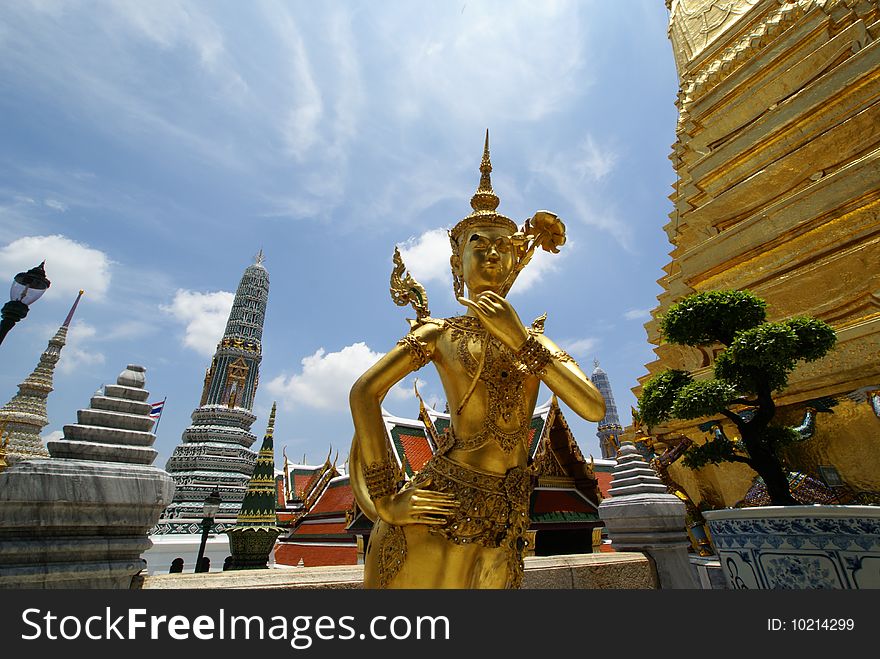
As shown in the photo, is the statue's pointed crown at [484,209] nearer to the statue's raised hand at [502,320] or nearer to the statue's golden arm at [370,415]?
the statue's raised hand at [502,320]

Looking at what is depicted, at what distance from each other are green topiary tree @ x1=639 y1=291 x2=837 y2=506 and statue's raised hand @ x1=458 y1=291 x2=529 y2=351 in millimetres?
1989

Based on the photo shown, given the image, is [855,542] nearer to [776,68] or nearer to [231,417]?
[776,68]

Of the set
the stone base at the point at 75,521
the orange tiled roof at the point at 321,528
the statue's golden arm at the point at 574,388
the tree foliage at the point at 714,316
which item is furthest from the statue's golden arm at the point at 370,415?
the orange tiled roof at the point at 321,528

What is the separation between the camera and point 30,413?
1958cm

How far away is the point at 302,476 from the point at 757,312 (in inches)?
770

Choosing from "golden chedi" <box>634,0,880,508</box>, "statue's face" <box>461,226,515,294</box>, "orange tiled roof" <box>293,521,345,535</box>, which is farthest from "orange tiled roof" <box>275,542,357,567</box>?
"statue's face" <box>461,226,515,294</box>

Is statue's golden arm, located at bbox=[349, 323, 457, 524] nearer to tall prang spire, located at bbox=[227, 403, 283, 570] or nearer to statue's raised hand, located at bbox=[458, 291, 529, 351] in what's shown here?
statue's raised hand, located at bbox=[458, 291, 529, 351]

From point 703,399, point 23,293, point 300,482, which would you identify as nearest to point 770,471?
point 703,399

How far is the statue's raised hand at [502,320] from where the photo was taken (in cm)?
213

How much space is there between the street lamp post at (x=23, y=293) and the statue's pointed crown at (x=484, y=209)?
4.61 metres

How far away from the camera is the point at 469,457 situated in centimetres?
207

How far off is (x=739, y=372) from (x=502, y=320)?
2.37 meters

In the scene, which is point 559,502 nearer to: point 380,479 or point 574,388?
point 574,388
